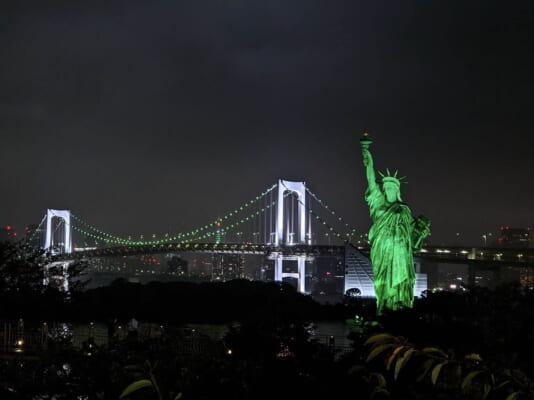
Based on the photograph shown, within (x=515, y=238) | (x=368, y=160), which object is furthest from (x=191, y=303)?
(x=515, y=238)

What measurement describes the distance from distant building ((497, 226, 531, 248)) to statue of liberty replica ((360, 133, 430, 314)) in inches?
2313

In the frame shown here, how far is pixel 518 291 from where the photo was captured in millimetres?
10859

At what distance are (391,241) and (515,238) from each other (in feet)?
217

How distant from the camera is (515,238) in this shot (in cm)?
8012

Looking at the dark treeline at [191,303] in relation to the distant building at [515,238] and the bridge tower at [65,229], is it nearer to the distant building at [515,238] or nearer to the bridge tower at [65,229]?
the bridge tower at [65,229]

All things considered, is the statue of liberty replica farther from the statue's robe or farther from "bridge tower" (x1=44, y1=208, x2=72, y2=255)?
"bridge tower" (x1=44, y1=208, x2=72, y2=255)

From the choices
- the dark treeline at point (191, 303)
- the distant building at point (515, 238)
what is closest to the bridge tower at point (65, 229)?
the dark treeline at point (191, 303)

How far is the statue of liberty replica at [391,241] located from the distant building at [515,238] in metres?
58.7

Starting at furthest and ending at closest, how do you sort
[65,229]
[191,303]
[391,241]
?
[65,229], [191,303], [391,241]

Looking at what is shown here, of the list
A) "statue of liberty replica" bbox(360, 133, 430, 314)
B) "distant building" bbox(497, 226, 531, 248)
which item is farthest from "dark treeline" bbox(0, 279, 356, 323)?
"distant building" bbox(497, 226, 531, 248)

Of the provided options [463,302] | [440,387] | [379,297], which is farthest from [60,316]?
[440,387]

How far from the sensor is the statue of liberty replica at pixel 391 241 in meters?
18.2

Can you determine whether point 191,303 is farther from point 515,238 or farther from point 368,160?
point 515,238

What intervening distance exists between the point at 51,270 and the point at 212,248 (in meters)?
27.0
